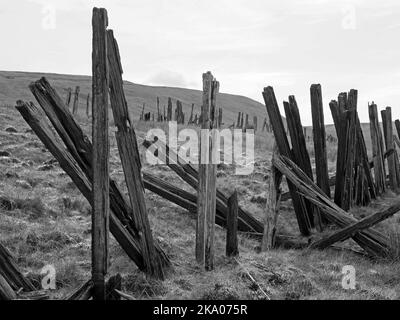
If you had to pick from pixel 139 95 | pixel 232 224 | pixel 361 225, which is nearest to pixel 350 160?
pixel 361 225

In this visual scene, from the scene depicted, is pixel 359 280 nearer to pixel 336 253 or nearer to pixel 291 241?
pixel 336 253

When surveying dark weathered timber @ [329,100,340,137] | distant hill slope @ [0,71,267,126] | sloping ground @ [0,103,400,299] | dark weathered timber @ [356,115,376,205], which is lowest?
sloping ground @ [0,103,400,299]

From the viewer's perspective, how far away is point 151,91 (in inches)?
2726

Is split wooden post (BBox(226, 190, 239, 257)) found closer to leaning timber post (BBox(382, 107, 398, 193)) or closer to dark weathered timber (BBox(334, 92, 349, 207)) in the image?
dark weathered timber (BBox(334, 92, 349, 207))

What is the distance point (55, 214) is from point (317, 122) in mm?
4081

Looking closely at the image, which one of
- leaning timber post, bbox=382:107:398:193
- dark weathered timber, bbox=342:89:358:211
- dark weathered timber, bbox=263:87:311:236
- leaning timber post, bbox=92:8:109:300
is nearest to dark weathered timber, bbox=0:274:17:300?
leaning timber post, bbox=92:8:109:300

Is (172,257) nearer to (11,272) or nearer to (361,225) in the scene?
(11,272)

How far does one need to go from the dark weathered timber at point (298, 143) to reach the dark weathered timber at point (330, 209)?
1.60ft

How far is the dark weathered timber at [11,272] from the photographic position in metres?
3.89

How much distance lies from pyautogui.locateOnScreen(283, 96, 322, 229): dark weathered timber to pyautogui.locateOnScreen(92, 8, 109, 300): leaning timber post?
371 cm

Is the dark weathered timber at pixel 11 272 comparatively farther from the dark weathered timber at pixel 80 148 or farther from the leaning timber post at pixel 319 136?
the leaning timber post at pixel 319 136

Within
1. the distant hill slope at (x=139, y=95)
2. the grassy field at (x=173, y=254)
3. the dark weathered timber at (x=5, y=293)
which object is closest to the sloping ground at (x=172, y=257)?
the grassy field at (x=173, y=254)

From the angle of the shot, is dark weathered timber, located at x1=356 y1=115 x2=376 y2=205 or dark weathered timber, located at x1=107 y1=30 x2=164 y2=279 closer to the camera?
dark weathered timber, located at x1=107 y1=30 x2=164 y2=279

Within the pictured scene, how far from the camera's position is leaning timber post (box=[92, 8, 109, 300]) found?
3.91 meters
